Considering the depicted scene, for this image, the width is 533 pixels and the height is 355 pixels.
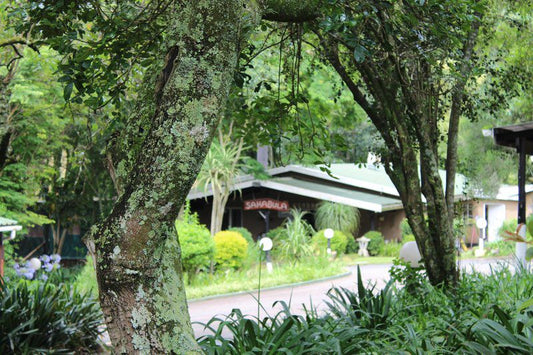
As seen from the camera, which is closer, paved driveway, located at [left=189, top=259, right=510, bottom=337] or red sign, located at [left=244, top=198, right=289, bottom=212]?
paved driveway, located at [left=189, top=259, right=510, bottom=337]

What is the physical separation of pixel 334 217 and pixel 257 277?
9.02 m

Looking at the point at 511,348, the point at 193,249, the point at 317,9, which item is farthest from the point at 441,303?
the point at 193,249

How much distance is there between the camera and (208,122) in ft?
11.2

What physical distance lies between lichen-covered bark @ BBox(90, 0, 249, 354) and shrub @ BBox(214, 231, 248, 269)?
16.9 metres

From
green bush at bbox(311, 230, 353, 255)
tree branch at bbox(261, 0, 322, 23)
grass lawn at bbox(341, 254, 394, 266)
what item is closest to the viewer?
tree branch at bbox(261, 0, 322, 23)

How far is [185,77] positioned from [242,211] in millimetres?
26134

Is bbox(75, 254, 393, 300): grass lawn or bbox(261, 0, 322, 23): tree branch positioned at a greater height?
bbox(261, 0, 322, 23): tree branch

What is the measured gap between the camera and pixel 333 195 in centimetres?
2650

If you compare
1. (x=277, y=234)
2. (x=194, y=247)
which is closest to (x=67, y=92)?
(x=194, y=247)

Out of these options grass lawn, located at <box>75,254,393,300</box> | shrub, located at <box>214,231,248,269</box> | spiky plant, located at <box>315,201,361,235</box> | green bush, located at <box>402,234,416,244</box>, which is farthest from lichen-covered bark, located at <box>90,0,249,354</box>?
spiky plant, located at <box>315,201,361,235</box>

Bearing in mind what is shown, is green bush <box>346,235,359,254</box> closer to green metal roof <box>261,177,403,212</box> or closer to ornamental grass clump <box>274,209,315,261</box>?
green metal roof <box>261,177,403,212</box>

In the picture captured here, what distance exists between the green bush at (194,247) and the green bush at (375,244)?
11.1 meters

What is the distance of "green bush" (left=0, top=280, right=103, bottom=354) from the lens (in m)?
8.02

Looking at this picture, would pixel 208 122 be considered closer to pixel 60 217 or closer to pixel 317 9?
pixel 317 9
